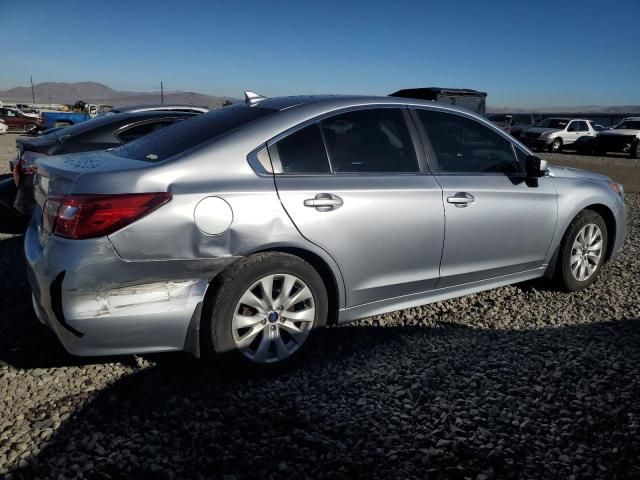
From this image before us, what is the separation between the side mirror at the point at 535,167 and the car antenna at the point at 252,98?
6.73 ft

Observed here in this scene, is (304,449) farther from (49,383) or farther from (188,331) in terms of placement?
(49,383)

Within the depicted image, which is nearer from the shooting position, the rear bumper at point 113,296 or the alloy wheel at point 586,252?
the rear bumper at point 113,296

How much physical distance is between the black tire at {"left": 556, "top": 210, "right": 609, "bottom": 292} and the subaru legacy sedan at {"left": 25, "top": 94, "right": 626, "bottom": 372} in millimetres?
309

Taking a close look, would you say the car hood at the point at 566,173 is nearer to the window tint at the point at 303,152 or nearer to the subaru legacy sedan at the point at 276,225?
the subaru legacy sedan at the point at 276,225

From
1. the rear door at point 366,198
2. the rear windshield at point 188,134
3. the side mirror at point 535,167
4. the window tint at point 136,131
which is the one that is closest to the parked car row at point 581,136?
the window tint at point 136,131

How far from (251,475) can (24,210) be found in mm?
3602

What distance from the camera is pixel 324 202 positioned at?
2.93 metres

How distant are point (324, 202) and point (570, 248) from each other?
2460 mm

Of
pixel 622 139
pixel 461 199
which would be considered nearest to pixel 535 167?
pixel 461 199

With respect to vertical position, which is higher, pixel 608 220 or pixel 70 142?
pixel 70 142

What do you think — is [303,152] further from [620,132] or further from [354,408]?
[620,132]

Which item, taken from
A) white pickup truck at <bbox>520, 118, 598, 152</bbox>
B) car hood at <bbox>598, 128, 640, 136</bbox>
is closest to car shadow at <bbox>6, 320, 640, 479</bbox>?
car hood at <bbox>598, 128, 640, 136</bbox>

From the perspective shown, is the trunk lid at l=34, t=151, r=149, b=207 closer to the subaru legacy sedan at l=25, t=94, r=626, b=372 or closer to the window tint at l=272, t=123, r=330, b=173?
the subaru legacy sedan at l=25, t=94, r=626, b=372

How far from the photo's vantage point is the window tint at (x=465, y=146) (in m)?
3.59
